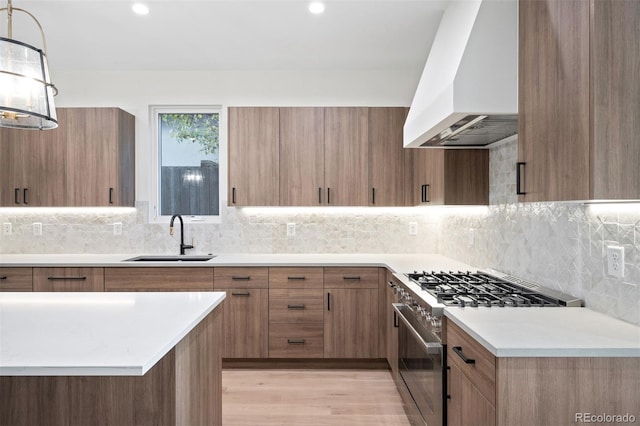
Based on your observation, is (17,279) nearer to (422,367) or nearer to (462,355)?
(422,367)

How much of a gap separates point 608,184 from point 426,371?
1.29 meters

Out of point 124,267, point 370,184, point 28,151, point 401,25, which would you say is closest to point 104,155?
point 28,151

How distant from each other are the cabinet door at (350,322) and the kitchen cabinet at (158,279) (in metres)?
1.04

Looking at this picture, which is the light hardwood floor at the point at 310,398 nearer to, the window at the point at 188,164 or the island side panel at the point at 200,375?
the island side panel at the point at 200,375

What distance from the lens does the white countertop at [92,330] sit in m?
1.13

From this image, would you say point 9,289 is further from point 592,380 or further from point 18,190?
point 592,380

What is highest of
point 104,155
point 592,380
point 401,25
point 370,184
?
point 401,25

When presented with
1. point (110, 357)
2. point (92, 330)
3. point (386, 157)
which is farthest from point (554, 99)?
point (386, 157)

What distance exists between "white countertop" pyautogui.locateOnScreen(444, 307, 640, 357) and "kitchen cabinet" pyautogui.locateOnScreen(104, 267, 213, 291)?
7.40 ft

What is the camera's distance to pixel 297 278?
3.49 metres

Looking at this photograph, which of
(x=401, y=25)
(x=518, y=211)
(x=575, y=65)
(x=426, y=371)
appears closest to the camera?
(x=575, y=65)

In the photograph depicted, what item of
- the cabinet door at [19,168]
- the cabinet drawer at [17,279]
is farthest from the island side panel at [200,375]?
the cabinet door at [19,168]

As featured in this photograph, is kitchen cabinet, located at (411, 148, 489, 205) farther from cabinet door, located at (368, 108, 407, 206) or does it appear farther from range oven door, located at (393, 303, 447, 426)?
range oven door, located at (393, 303, 447, 426)

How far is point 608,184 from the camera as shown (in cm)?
138
